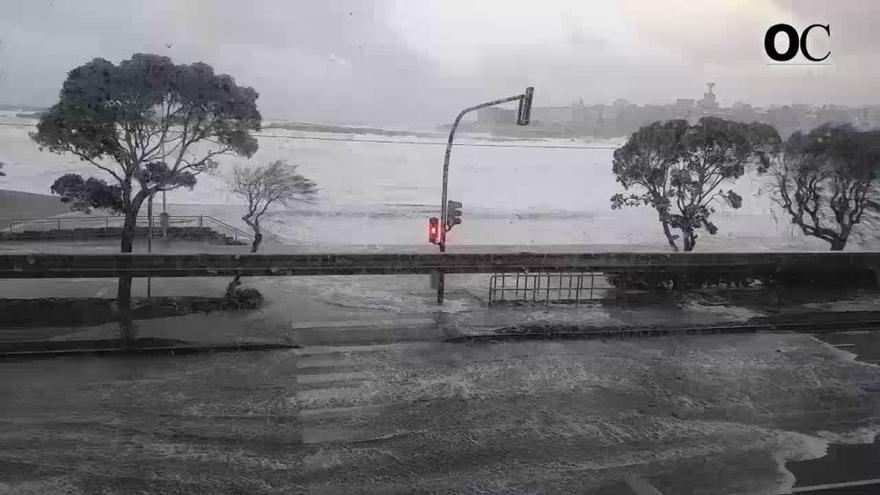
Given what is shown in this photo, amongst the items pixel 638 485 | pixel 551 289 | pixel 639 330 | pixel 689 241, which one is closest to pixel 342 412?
pixel 638 485

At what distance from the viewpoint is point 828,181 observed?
1639cm

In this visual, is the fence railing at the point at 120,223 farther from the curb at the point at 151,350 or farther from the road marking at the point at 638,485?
the road marking at the point at 638,485

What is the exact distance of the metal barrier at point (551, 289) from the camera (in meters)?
12.3

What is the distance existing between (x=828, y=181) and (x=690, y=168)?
3.48 meters

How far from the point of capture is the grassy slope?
39.0 feet

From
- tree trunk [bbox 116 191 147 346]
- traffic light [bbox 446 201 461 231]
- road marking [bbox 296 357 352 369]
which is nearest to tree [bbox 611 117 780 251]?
traffic light [bbox 446 201 461 231]

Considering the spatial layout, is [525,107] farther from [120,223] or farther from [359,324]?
[120,223]

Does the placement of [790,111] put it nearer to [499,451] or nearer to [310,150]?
[310,150]

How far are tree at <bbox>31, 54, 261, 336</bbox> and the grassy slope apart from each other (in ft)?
1.44

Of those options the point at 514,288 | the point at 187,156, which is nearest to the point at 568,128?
the point at 514,288

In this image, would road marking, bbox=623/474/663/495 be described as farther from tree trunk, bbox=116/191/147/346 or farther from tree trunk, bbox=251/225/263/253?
tree trunk, bbox=251/225/263/253

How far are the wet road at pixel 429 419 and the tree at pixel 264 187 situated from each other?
5530 millimetres

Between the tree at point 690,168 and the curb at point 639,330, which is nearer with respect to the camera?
the curb at point 639,330

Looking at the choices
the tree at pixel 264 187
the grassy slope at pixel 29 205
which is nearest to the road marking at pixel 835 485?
the tree at pixel 264 187
